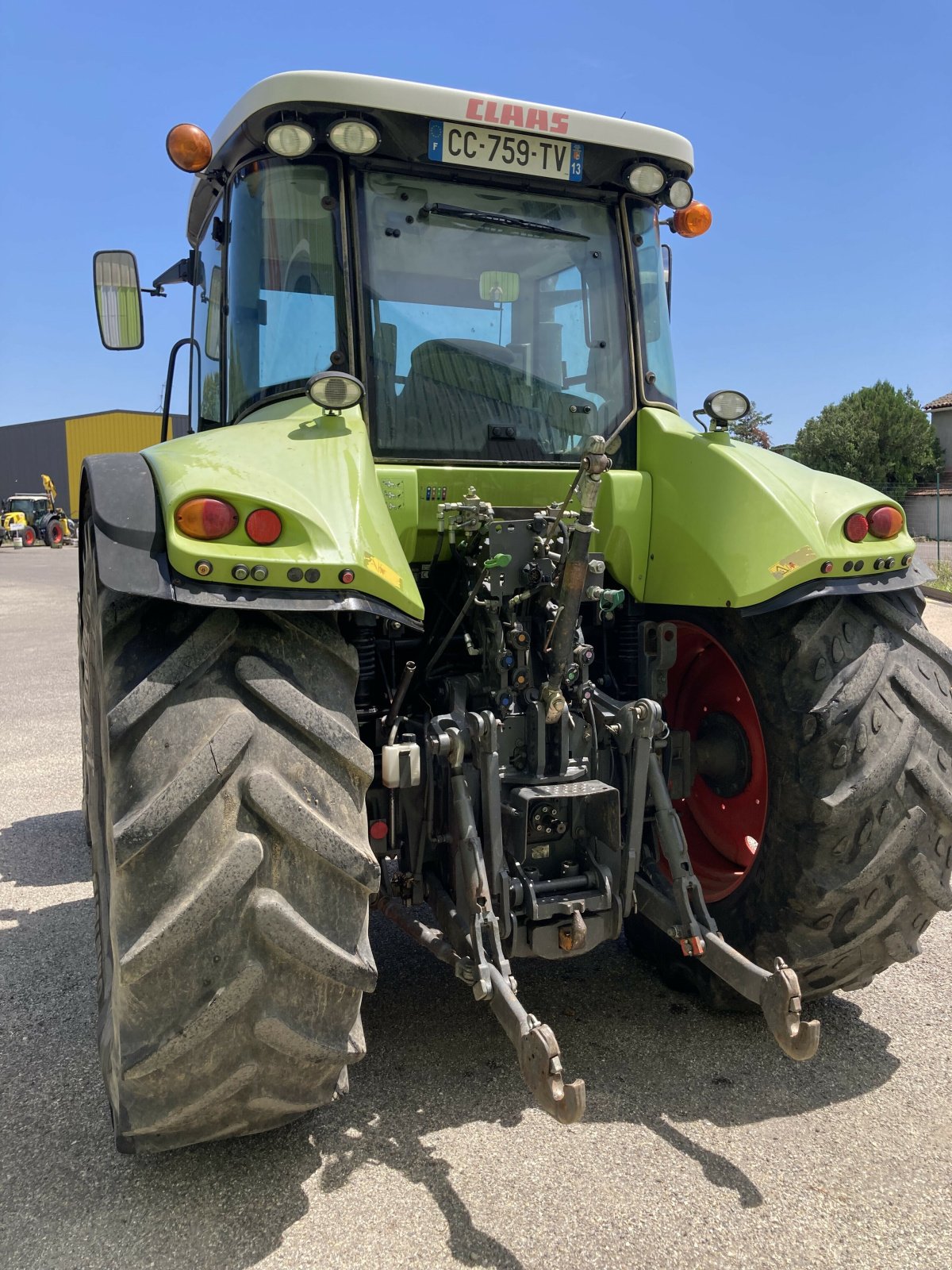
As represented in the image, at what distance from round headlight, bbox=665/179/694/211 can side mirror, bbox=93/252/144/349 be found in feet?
6.70

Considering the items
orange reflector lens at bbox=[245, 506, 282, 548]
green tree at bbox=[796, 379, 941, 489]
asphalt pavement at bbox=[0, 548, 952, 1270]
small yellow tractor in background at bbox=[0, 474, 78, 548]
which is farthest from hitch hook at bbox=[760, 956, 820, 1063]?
green tree at bbox=[796, 379, 941, 489]

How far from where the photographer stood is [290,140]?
2.84 m

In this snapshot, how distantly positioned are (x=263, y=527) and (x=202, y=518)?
0.14 metres

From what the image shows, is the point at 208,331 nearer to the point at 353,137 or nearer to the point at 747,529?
the point at 353,137

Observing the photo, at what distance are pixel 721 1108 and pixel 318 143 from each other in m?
3.06

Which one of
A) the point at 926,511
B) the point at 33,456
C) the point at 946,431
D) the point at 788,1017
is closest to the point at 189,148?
the point at 788,1017

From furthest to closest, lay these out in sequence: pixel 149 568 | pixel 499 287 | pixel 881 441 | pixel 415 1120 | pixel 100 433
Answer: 1. pixel 100 433
2. pixel 881 441
3. pixel 499 287
4. pixel 415 1120
5. pixel 149 568

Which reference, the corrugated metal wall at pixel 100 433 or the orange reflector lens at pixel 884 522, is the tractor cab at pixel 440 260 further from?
the corrugated metal wall at pixel 100 433

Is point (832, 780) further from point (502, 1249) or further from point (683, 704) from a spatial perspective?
point (502, 1249)

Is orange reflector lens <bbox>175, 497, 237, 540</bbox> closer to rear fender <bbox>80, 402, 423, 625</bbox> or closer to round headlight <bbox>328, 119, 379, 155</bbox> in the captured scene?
rear fender <bbox>80, 402, 423, 625</bbox>

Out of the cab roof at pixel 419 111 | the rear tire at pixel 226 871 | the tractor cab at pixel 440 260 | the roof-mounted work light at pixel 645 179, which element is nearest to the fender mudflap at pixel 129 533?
the rear tire at pixel 226 871

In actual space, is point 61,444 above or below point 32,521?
above

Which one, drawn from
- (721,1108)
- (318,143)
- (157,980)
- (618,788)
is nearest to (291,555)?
(157,980)

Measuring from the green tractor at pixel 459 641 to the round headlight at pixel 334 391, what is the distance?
10 mm
